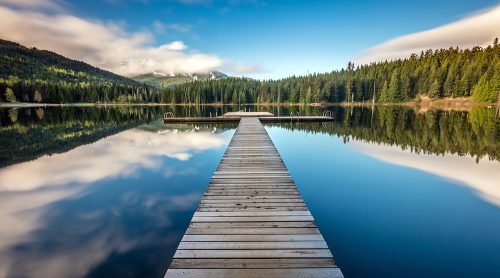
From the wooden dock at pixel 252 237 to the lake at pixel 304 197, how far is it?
1428 mm

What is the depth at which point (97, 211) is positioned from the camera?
8.65m

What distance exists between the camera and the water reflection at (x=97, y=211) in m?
5.74

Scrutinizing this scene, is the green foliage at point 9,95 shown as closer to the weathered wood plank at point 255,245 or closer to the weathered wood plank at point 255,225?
the weathered wood plank at point 255,225

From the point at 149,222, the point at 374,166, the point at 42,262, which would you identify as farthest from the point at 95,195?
the point at 374,166

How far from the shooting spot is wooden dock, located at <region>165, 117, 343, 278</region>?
150 inches

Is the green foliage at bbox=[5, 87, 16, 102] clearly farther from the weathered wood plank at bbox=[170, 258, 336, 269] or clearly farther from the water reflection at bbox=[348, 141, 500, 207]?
the weathered wood plank at bbox=[170, 258, 336, 269]

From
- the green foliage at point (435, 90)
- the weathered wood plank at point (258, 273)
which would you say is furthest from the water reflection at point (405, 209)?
the green foliage at point (435, 90)

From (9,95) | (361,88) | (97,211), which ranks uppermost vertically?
(361,88)

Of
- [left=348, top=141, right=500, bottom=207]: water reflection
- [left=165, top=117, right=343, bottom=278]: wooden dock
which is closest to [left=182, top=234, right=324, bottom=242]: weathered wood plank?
[left=165, top=117, right=343, bottom=278]: wooden dock

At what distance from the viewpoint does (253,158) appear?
11.0 metres

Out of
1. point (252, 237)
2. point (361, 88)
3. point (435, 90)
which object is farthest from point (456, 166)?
point (361, 88)

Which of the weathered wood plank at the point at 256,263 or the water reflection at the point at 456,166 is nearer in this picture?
the weathered wood plank at the point at 256,263

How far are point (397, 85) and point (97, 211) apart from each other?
9300 cm

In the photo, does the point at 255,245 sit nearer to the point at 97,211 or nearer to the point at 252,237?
the point at 252,237
